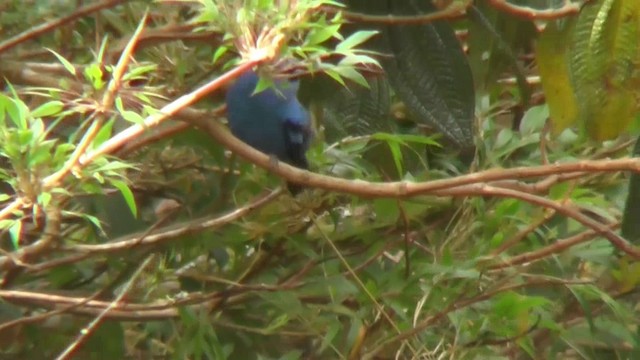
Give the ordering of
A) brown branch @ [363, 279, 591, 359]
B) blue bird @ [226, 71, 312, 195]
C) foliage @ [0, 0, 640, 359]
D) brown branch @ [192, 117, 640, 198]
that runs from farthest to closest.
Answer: blue bird @ [226, 71, 312, 195], brown branch @ [363, 279, 591, 359], foliage @ [0, 0, 640, 359], brown branch @ [192, 117, 640, 198]

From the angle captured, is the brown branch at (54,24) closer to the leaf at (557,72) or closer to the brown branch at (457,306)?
the leaf at (557,72)

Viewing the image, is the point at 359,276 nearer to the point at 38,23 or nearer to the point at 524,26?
the point at 524,26

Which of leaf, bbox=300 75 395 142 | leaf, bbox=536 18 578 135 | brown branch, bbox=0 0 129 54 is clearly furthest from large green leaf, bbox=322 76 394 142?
brown branch, bbox=0 0 129 54

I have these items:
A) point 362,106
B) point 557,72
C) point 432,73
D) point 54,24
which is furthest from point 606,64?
point 54,24

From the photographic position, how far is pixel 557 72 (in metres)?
1.61

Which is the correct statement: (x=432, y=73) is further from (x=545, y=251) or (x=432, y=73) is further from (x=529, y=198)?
(x=545, y=251)

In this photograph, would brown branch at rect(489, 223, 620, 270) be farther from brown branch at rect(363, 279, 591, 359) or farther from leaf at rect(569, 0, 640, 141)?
leaf at rect(569, 0, 640, 141)

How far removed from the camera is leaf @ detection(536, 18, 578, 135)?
1577mm

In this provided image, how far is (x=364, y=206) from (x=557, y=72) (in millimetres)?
586

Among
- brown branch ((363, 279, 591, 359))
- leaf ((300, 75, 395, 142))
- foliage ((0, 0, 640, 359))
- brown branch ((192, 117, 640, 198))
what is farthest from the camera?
brown branch ((363, 279, 591, 359))

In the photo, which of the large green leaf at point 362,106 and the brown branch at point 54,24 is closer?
the brown branch at point 54,24

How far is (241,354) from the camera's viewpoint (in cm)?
215

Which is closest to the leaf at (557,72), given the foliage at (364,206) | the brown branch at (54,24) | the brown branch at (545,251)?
the foliage at (364,206)

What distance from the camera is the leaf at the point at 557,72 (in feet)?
5.17
